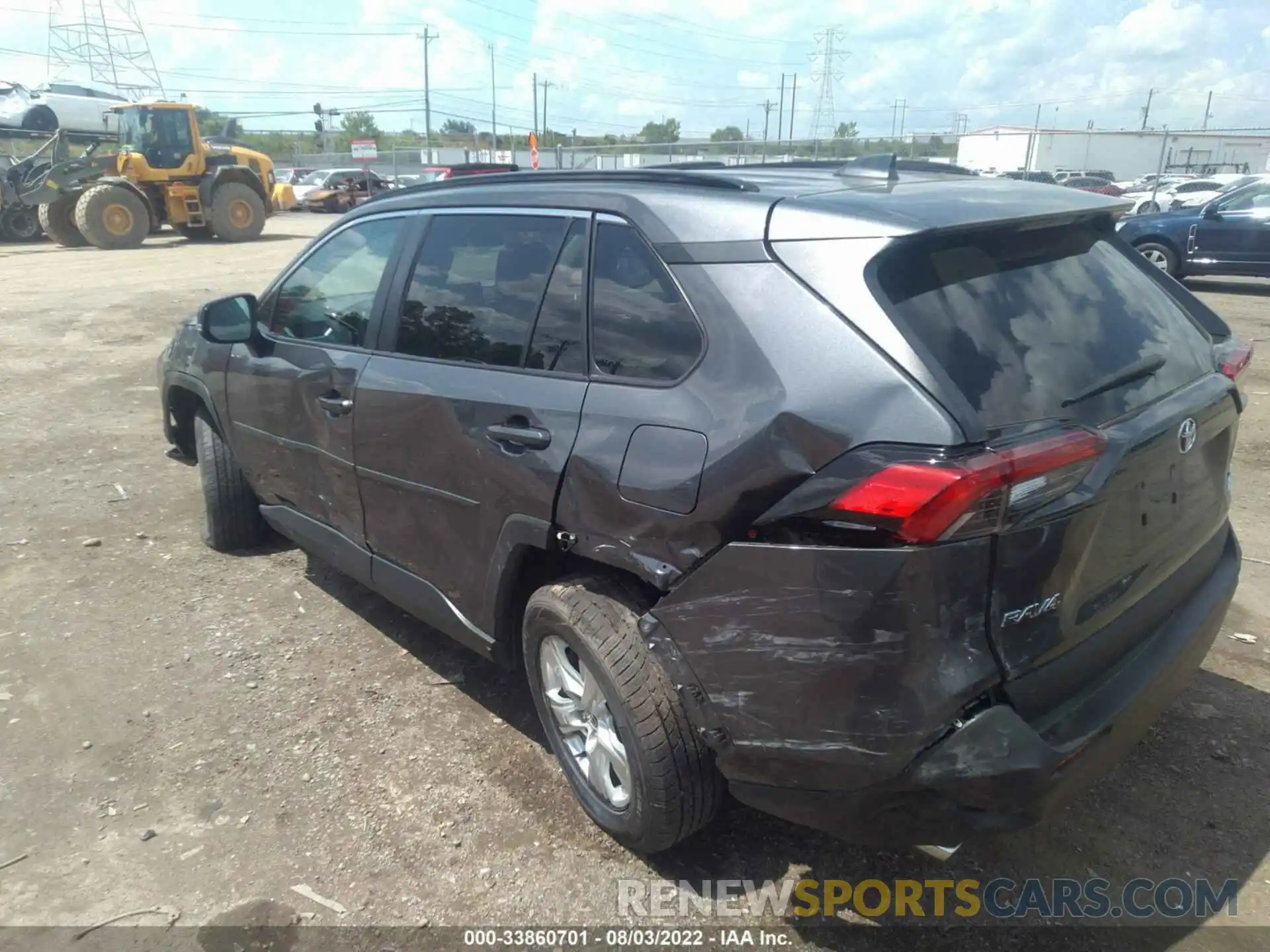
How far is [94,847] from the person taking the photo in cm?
280

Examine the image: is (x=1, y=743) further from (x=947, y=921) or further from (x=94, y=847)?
(x=947, y=921)

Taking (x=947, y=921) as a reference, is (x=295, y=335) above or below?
above

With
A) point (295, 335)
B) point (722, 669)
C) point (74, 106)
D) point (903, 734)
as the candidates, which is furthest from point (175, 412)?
point (74, 106)

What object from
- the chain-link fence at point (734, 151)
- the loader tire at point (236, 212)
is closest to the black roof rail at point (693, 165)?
the chain-link fence at point (734, 151)

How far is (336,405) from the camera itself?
3492mm

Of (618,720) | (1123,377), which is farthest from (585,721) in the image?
(1123,377)

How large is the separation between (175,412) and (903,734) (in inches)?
174

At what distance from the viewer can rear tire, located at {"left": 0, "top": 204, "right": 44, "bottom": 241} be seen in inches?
865

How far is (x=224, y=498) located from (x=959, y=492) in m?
3.88

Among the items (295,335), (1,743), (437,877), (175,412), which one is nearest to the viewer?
(437,877)

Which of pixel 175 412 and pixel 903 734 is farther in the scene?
pixel 175 412

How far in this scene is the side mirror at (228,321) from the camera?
3.92m

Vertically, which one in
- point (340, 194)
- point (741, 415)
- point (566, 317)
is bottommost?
point (340, 194)

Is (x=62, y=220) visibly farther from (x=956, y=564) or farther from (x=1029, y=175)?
(x=956, y=564)
